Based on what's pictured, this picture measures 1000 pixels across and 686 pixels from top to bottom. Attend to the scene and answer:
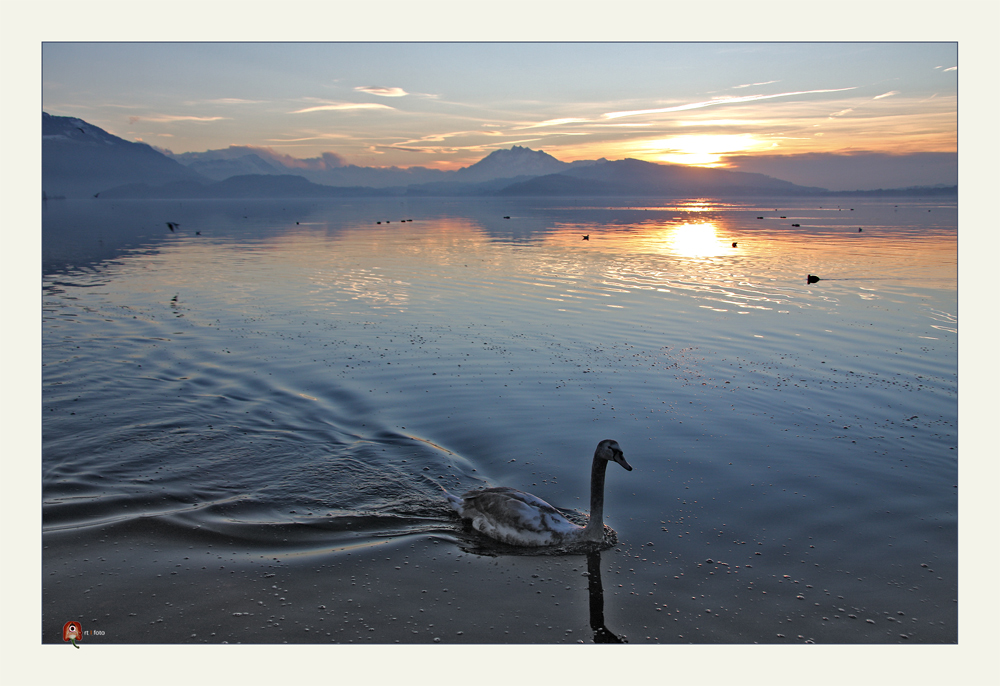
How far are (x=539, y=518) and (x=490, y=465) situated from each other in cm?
342

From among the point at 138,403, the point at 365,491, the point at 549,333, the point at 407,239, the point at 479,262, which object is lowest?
the point at 365,491

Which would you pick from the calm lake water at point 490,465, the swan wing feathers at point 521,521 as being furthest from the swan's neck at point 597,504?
the calm lake water at point 490,465

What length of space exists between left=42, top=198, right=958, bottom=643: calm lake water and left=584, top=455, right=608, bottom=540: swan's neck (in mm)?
423

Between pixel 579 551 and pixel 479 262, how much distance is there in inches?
1552

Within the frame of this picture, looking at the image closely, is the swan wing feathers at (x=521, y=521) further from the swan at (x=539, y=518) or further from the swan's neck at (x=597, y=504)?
the swan's neck at (x=597, y=504)

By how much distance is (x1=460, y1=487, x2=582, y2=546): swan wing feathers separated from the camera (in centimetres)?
1093

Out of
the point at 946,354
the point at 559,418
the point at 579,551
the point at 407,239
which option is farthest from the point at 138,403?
the point at 407,239

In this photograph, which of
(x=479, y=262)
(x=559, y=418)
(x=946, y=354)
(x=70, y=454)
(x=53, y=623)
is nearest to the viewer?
(x=53, y=623)

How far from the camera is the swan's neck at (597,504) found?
36.1 ft

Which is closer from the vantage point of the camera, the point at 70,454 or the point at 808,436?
the point at 70,454

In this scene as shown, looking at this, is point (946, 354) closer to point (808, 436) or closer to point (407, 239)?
point (808, 436)

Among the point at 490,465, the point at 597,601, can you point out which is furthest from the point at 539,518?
the point at 490,465

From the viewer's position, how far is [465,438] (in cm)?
1559

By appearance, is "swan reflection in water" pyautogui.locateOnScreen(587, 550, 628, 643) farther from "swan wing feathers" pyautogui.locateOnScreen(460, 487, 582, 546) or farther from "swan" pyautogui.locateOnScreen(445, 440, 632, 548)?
"swan wing feathers" pyautogui.locateOnScreen(460, 487, 582, 546)
